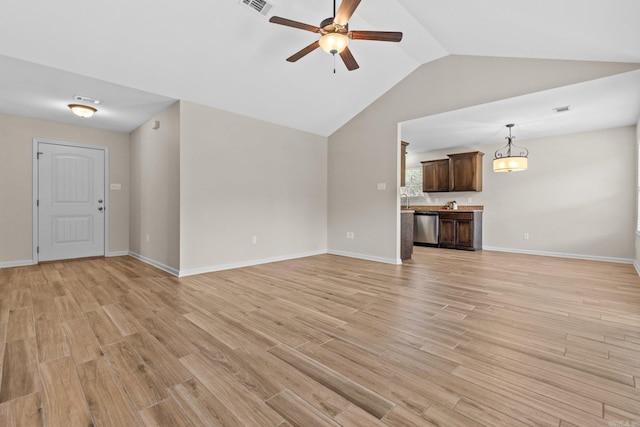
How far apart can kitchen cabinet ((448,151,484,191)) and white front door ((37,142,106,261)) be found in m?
7.65

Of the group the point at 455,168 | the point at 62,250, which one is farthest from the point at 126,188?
the point at 455,168

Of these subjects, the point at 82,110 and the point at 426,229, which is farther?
the point at 426,229

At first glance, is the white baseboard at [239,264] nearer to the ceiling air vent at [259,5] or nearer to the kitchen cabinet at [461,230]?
the kitchen cabinet at [461,230]

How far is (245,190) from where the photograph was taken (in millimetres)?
4770

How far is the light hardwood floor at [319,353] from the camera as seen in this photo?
1.36m

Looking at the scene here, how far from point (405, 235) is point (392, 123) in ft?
6.69

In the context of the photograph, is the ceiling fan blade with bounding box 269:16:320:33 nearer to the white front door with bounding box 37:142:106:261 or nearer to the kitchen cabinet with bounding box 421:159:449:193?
the white front door with bounding box 37:142:106:261

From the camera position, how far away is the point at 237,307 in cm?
278

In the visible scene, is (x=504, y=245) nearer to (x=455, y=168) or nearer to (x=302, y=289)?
(x=455, y=168)

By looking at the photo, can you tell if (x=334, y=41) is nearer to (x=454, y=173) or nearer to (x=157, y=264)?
(x=157, y=264)

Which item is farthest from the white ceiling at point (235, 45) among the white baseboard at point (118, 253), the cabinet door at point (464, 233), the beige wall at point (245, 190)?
→ the cabinet door at point (464, 233)

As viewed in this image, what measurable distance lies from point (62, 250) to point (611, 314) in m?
7.79

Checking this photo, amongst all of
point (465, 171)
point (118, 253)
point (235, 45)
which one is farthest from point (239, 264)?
point (465, 171)

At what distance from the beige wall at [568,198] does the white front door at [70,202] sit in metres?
8.31
